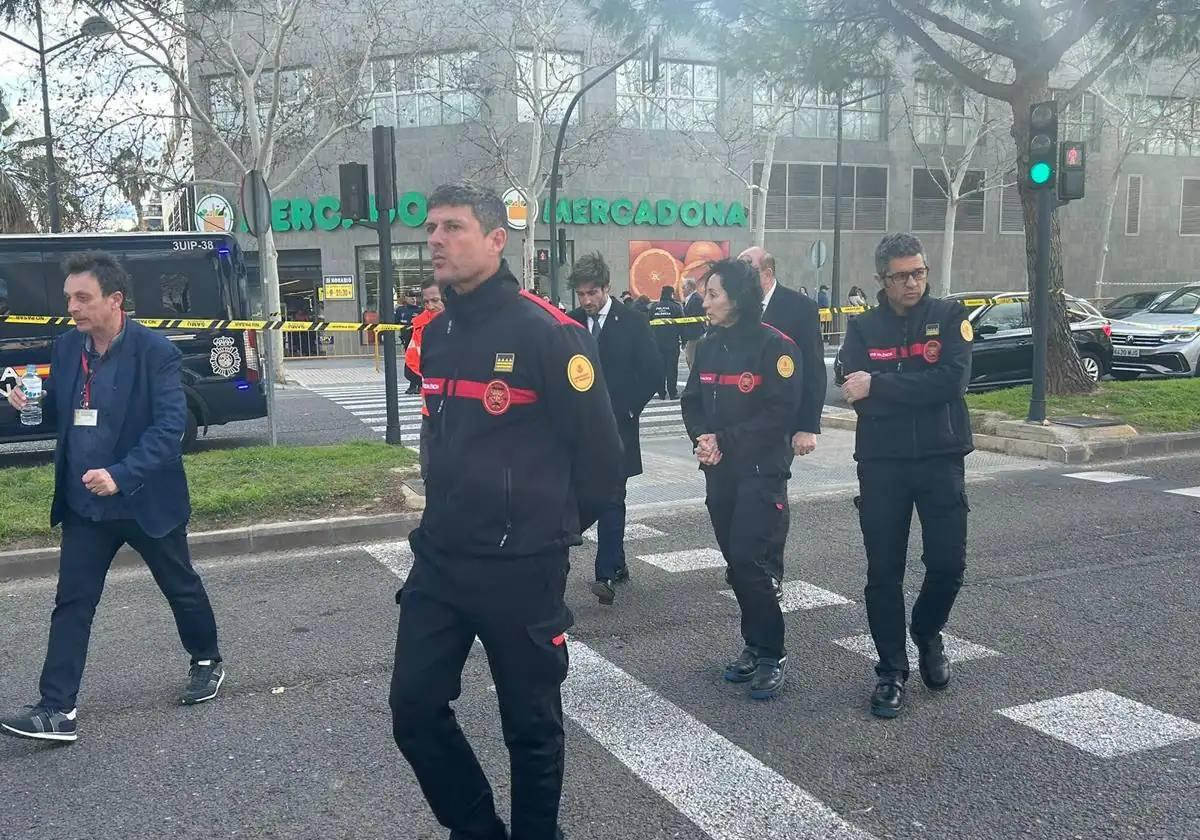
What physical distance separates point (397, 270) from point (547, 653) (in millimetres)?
31671

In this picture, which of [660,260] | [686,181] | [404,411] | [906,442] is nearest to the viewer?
[906,442]

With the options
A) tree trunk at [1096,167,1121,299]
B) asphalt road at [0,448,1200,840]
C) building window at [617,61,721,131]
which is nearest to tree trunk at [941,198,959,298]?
tree trunk at [1096,167,1121,299]

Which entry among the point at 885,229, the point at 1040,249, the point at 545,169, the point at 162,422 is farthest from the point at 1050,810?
the point at 885,229

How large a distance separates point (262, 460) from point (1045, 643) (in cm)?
695

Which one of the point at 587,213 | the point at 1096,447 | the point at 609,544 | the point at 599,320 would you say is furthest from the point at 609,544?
the point at 587,213

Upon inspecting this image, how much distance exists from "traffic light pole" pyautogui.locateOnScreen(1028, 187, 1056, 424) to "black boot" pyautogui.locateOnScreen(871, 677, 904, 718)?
26.1 ft

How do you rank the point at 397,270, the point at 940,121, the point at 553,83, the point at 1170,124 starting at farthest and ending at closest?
the point at 940,121 → the point at 1170,124 → the point at 397,270 → the point at 553,83

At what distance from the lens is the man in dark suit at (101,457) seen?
425cm

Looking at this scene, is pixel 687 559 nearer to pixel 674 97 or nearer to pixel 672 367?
pixel 672 367

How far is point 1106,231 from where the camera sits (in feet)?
129

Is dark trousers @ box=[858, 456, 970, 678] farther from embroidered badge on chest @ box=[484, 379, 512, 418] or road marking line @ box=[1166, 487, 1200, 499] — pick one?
road marking line @ box=[1166, 487, 1200, 499]

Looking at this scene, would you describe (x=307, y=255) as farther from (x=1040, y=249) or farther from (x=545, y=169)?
(x=1040, y=249)

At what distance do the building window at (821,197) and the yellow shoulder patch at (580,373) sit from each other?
34398mm

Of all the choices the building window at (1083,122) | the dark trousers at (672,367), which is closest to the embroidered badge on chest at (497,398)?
the dark trousers at (672,367)
